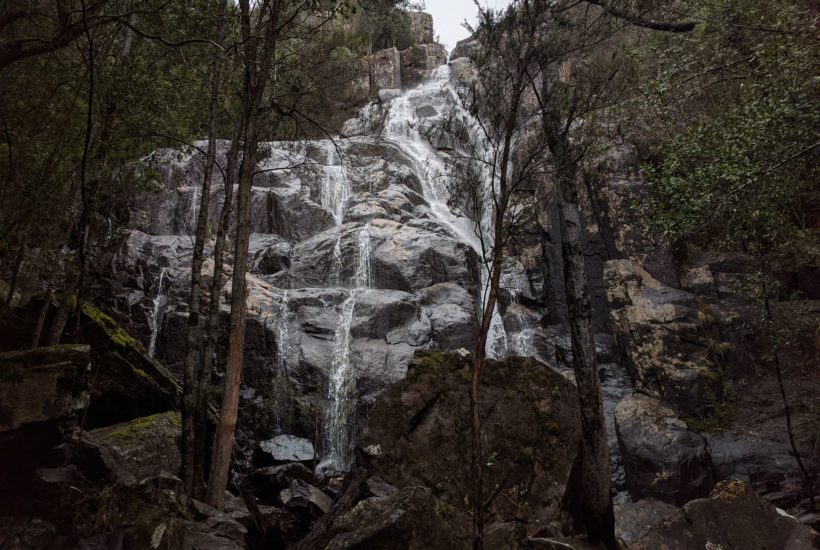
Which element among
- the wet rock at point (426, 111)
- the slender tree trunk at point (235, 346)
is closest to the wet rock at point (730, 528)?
the slender tree trunk at point (235, 346)

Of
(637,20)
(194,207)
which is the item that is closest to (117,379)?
(637,20)

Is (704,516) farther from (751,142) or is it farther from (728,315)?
(728,315)

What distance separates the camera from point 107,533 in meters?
4.12

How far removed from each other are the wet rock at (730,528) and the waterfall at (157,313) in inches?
539

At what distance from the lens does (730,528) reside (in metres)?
5.97

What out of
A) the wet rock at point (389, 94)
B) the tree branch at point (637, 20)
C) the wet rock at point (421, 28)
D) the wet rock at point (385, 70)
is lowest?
the tree branch at point (637, 20)

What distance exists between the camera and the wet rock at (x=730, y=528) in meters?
5.86

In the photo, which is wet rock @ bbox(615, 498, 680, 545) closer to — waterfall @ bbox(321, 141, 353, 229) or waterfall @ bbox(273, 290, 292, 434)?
waterfall @ bbox(273, 290, 292, 434)

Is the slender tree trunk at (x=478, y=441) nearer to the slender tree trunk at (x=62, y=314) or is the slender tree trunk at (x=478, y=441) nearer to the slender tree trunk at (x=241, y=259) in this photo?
the slender tree trunk at (x=241, y=259)

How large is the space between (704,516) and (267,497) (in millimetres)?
7291

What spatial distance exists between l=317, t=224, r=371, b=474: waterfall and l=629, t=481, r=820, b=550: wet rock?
29.1 feet

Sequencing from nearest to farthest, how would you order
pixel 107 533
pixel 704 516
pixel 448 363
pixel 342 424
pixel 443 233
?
pixel 107 533 < pixel 704 516 < pixel 448 363 < pixel 342 424 < pixel 443 233

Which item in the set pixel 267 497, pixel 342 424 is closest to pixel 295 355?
pixel 342 424

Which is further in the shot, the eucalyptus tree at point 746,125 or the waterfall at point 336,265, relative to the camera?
the waterfall at point 336,265
